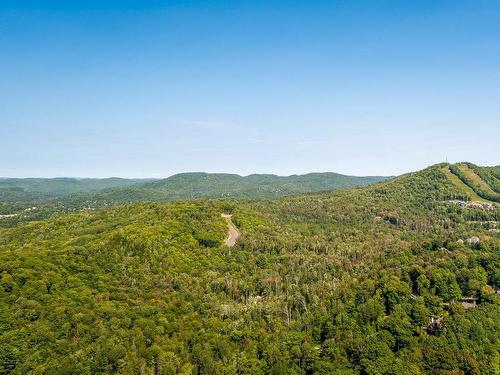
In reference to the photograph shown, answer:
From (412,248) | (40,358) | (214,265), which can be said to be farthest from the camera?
(214,265)

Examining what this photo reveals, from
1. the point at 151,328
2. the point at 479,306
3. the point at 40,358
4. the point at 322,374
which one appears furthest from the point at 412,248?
the point at 40,358

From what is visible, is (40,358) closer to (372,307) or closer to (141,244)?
(141,244)

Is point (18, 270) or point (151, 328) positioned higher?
point (18, 270)

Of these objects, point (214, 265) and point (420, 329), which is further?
point (214, 265)

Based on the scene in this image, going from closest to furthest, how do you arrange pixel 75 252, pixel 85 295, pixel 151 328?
pixel 151 328, pixel 85 295, pixel 75 252

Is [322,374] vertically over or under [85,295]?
under

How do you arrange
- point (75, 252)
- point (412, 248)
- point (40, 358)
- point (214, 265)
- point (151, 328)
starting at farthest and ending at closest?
point (214, 265) < point (412, 248) < point (75, 252) < point (151, 328) < point (40, 358)

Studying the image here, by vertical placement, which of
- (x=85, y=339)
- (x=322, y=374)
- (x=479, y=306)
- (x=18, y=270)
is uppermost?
(x=18, y=270)

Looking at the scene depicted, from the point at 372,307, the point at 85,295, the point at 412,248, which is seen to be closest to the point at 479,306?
the point at 372,307

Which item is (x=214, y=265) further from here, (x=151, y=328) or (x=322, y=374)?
(x=322, y=374)
